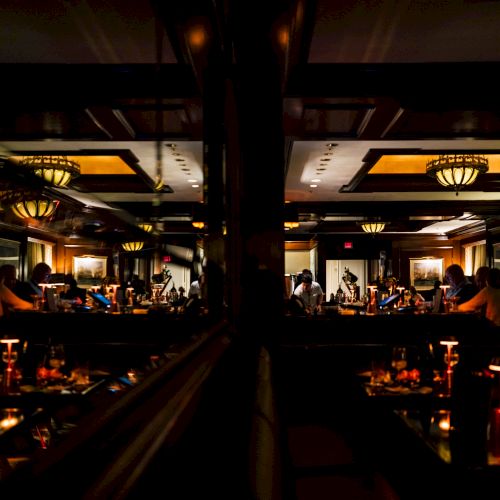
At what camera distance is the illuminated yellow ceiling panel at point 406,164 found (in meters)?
8.20

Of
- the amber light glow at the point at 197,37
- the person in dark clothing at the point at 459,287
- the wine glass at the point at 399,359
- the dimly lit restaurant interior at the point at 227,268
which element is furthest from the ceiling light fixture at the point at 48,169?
the person in dark clothing at the point at 459,287

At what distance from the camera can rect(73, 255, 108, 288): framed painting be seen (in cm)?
181

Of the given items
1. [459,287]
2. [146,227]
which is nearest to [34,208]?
[146,227]

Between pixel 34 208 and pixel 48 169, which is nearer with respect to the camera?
pixel 34 208

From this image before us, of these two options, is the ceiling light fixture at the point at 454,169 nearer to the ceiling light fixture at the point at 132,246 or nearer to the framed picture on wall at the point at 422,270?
the ceiling light fixture at the point at 132,246

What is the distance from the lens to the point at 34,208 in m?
1.36

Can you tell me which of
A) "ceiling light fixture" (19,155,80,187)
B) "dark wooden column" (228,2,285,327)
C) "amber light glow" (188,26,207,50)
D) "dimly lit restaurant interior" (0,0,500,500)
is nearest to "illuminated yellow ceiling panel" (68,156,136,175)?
"dimly lit restaurant interior" (0,0,500,500)

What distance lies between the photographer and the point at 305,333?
551 centimetres

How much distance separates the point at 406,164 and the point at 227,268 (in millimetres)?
5660

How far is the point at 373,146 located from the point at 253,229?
2875 millimetres

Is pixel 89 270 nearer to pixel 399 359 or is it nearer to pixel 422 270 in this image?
pixel 399 359

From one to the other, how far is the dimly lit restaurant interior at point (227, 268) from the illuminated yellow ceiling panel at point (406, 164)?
93cm

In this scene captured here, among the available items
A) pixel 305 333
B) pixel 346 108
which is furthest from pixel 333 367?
pixel 346 108

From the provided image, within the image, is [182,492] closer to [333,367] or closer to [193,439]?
[193,439]
